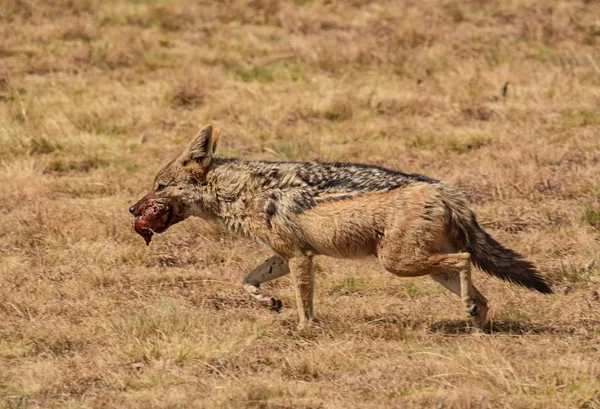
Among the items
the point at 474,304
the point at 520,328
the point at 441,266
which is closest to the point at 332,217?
the point at 441,266

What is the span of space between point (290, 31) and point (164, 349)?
10.9 m

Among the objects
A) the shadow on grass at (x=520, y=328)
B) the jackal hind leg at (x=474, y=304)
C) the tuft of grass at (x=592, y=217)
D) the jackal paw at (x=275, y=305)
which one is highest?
the jackal hind leg at (x=474, y=304)

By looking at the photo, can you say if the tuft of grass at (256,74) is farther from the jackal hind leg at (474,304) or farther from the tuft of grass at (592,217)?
the jackal hind leg at (474,304)

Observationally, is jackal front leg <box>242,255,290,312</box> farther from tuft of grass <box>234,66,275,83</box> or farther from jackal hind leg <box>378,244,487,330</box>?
tuft of grass <box>234,66,275,83</box>

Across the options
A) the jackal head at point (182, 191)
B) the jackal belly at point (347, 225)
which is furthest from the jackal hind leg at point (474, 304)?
the jackal head at point (182, 191)

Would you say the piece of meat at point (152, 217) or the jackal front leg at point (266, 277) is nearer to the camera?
the jackal front leg at point (266, 277)

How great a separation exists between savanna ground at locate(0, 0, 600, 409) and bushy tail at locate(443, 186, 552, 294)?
40 centimetres

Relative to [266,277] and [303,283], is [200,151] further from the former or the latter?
[303,283]

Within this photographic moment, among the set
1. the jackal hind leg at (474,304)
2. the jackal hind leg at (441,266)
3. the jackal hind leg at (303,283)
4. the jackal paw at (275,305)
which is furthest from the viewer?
the jackal paw at (275,305)

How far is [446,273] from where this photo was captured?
7840 millimetres

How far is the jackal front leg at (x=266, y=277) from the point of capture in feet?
27.5

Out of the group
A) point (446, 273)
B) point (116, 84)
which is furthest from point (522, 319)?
point (116, 84)

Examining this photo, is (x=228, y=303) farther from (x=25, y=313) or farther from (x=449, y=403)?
(x=449, y=403)

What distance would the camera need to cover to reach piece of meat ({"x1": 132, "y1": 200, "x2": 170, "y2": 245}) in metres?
8.52
